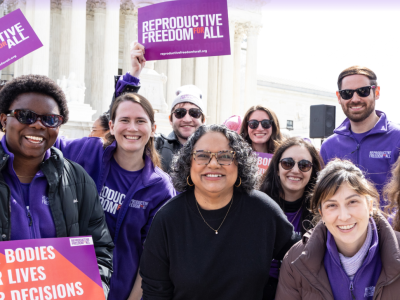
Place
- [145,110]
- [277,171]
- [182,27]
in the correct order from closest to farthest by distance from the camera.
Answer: [145,110] < [277,171] < [182,27]

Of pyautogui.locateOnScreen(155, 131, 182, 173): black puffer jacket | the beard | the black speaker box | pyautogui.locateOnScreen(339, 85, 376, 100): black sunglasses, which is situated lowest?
pyautogui.locateOnScreen(155, 131, 182, 173): black puffer jacket

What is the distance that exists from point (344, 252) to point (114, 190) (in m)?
2.18

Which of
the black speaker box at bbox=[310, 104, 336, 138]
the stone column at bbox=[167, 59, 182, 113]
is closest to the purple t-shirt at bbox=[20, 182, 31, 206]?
the black speaker box at bbox=[310, 104, 336, 138]

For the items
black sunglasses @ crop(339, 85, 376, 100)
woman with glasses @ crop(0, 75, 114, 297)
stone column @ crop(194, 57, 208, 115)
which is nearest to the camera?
woman with glasses @ crop(0, 75, 114, 297)

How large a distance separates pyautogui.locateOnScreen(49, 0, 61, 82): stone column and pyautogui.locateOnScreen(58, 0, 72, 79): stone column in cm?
111

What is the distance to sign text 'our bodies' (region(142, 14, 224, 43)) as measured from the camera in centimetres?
595

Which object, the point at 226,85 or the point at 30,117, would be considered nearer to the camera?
the point at 30,117

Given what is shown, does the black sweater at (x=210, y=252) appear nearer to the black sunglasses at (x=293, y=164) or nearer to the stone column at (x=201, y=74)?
the black sunglasses at (x=293, y=164)

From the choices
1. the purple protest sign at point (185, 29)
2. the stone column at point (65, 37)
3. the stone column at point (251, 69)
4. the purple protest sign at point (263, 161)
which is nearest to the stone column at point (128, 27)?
the stone column at point (65, 37)

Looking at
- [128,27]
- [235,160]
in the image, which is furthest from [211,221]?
[128,27]

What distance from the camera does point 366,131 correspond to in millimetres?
5328

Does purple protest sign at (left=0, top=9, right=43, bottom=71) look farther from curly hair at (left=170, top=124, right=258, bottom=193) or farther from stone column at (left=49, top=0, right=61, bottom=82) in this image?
stone column at (left=49, top=0, right=61, bottom=82)

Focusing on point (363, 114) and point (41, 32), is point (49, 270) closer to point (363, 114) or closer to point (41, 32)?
point (363, 114)

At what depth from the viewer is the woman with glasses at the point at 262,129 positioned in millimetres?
6062
